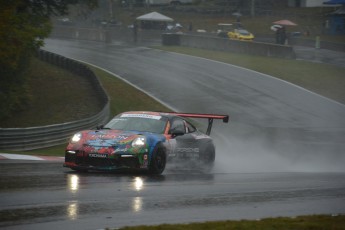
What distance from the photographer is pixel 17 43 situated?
2784cm

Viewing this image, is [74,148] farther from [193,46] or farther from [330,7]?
[330,7]

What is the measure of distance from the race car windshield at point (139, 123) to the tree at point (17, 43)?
11.1 metres

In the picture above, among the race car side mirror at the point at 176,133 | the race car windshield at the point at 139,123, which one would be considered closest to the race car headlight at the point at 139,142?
the race car windshield at the point at 139,123

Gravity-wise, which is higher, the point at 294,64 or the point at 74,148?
the point at 74,148

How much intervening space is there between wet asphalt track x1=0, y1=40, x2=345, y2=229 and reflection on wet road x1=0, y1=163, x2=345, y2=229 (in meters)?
0.01

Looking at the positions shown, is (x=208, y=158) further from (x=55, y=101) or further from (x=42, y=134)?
(x=55, y=101)

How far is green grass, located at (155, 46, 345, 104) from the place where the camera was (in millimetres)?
36406

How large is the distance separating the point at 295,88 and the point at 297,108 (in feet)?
15.1

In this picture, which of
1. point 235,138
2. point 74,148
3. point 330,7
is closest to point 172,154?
point 74,148

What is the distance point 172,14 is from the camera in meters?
90.3

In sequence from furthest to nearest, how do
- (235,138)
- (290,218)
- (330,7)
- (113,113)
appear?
(330,7)
(113,113)
(235,138)
(290,218)

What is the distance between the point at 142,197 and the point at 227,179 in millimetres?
3789

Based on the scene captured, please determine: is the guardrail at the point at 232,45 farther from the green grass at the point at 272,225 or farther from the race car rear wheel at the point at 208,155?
the green grass at the point at 272,225

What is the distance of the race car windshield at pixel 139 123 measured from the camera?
46.0 ft
